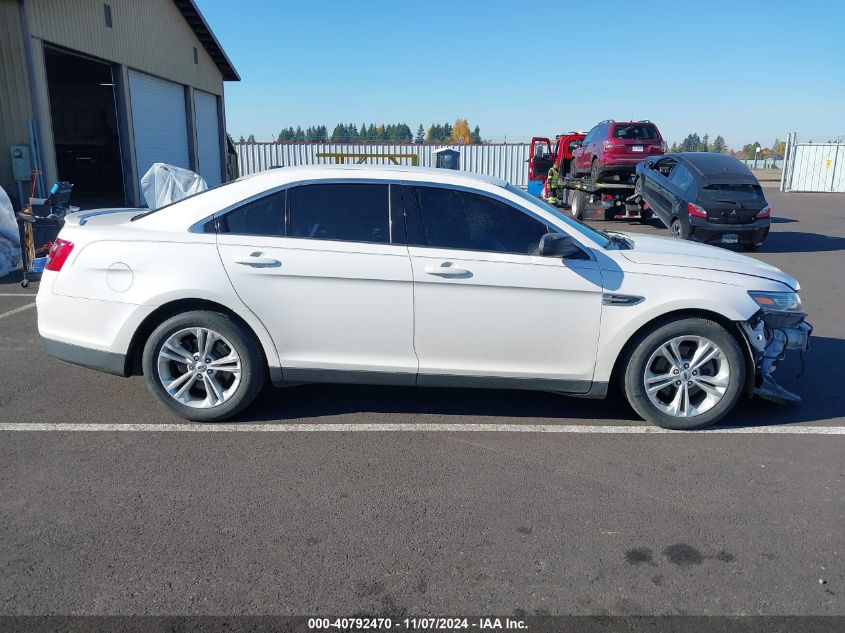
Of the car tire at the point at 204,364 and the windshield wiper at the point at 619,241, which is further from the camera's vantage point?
the windshield wiper at the point at 619,241

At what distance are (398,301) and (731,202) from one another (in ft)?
33.7

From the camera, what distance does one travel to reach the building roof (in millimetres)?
20453

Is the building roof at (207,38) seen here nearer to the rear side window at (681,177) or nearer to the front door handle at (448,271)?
the rear side window at (681,177)

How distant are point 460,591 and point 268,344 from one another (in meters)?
2.25

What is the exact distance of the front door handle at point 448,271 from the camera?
14.0 ft

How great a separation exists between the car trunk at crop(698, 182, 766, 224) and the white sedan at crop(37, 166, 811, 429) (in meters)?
8.55

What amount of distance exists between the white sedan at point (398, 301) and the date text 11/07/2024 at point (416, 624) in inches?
77.5

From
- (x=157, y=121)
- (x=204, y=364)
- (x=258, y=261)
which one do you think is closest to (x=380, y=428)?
(x=204, y=364)

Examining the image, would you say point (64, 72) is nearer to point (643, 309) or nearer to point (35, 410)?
point (35, 410)

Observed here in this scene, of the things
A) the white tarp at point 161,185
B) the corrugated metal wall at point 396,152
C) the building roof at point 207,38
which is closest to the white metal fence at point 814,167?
the corrugated metal wall at point 396,152

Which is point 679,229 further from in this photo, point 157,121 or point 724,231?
point 157,121

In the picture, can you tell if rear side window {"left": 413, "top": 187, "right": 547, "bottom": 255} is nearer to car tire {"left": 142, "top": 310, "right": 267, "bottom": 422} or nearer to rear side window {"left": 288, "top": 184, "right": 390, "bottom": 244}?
rear side window {"left": 288, "top": 184, "right": 390, "bottom": 244}

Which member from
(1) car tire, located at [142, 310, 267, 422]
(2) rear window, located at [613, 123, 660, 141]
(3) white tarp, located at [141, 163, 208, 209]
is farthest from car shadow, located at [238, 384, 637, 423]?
(2) rear window, located at [613, 123, 660, 141]

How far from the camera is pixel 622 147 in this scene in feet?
57.0
